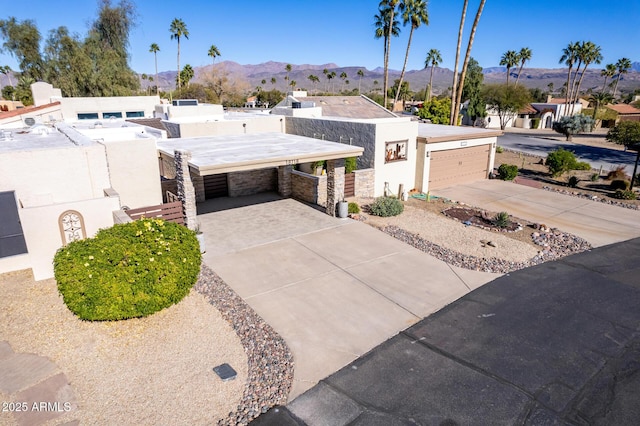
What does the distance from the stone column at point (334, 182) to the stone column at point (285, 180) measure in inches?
148

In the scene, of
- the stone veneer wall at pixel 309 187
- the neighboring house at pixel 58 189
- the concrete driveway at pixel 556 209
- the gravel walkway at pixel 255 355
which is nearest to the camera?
the gravel walkway at pixel 255 355

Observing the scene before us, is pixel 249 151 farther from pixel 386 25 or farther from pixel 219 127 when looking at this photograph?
pixel 386 25

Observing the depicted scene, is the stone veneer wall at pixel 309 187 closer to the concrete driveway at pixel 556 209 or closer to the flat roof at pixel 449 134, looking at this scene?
the flat roof at pixel 449 134

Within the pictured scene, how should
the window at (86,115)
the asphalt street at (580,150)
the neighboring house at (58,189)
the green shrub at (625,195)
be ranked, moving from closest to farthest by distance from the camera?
the neighboring house at (58,189), the green shrub at (625,195), the asphalt street at (580,150), the window at (86,115)

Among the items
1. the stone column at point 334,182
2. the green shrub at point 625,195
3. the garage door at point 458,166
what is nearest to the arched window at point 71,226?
the stone column at point 334,182

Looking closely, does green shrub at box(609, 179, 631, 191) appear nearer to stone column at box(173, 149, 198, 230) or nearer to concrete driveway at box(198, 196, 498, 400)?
concrete driveway at box(198, 196, 498, 400)

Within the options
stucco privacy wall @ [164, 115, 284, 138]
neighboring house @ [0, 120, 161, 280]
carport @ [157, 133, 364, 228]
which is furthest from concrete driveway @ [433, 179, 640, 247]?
neighboring house @ [0, 120, 161, 280]

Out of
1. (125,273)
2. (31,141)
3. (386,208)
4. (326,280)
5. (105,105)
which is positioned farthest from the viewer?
(105,105)

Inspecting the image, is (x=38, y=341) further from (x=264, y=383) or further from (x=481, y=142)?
(x=481, y=142)

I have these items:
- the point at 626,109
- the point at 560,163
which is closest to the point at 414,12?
the point at 560,163

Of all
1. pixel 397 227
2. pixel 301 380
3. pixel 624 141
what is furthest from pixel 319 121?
pixel 624 141

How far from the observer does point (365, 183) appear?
65.5 ft

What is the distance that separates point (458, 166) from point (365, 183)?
6.97 m

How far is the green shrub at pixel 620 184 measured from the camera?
2209cm
